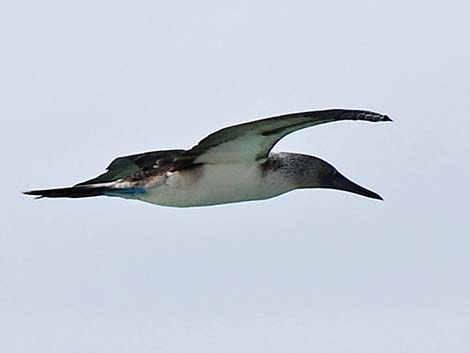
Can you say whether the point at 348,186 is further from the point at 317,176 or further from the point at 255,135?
the point at 255,135

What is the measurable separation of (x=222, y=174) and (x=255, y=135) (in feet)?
4.11

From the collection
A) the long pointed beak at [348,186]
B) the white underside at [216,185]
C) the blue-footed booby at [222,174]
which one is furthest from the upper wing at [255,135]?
the long pointed beak at [348,186]

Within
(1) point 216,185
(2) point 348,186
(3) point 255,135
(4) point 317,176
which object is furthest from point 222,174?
(2) point 348,186

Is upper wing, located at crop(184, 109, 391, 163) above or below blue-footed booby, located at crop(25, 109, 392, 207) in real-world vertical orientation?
above

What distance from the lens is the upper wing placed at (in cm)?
2383

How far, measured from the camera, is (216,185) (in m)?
27.4

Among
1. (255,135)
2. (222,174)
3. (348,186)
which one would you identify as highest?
(255,135)

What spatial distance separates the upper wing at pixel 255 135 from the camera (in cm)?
2383

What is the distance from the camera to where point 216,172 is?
1077 inches

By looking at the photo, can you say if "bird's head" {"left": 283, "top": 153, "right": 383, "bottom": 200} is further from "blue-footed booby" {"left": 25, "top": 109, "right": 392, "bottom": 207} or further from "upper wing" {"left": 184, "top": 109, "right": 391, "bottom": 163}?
"upper wing" {"left": 184, "top": 109, "right": 391, "bottom": 163}

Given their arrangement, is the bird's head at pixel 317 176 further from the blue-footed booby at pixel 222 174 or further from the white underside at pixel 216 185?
the white underside at pixel 216 185

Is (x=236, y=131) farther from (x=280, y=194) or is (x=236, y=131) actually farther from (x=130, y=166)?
(x=130, y=166)

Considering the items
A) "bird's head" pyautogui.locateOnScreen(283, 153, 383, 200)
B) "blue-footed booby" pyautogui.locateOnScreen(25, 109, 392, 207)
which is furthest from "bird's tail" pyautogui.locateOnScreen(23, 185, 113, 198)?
"bird's head" pyautogui.locateOnScreen(283, 153, 383, 200)

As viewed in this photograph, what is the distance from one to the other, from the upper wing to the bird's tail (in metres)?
1.53
